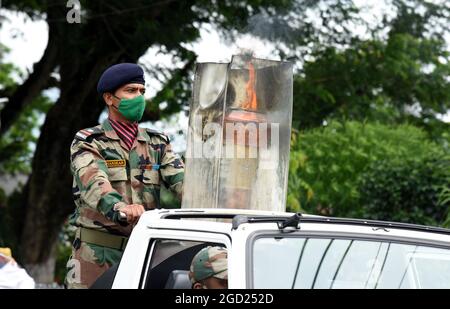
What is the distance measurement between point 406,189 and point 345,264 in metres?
8.79

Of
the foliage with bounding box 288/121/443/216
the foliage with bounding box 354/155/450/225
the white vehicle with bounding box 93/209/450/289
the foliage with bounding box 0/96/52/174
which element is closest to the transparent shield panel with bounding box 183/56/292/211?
the white vehicle with bounding box 93/209/450/289

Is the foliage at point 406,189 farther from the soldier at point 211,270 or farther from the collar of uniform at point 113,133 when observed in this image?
the soldier at point 211,270

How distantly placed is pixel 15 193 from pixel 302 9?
7.50 meters

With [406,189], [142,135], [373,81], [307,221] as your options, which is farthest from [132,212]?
[373,81]

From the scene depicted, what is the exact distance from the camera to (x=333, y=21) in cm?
1605

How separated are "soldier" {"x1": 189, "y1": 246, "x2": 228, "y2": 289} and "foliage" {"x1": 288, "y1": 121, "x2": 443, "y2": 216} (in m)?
8.78

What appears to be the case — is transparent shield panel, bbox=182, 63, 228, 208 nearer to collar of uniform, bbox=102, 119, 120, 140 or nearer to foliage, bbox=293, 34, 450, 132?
collar of uniform, bbox=102, 119, 120, 140

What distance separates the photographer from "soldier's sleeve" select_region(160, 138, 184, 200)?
241 inches

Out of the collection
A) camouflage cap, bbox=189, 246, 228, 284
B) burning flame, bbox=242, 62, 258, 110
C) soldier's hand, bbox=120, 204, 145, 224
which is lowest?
camouflage cap, bbox=189, 246, 228, 284

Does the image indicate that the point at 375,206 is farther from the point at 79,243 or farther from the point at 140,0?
the point at 79,243

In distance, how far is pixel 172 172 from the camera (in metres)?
6.14

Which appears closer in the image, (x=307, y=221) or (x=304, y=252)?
(x=304, y=252)

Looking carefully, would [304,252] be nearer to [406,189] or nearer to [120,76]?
[120,76]

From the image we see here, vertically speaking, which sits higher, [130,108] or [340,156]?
[130,108]
